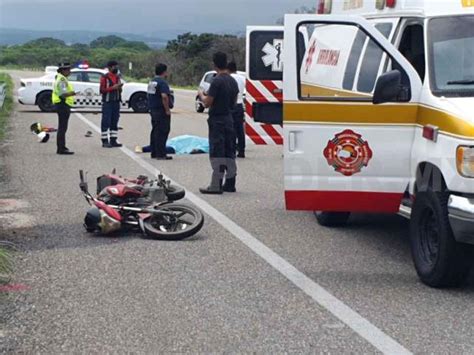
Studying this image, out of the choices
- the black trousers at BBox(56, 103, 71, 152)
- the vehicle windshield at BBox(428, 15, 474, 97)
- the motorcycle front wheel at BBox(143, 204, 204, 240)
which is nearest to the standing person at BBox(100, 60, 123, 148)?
the black trousers at BBox(56, 103, 71, 152)

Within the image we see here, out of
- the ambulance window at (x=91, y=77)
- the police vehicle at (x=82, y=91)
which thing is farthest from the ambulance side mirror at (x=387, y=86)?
the ambulance window at (x=91, y=77)

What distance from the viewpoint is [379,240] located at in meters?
8.83

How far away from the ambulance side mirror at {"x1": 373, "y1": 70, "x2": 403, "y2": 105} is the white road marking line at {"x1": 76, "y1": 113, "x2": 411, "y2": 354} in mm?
1604

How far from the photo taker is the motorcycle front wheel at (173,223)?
8.58 metres

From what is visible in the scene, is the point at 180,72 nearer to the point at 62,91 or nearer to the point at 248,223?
the point at 62,91

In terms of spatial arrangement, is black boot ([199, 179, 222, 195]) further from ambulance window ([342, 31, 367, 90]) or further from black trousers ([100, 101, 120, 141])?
black trousers ([100, 101, 120, 141])

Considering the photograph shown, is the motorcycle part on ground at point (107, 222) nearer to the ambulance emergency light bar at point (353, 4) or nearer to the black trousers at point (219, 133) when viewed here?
the ambulance emergency light bar at point (353, 4)

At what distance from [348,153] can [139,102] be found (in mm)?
22805

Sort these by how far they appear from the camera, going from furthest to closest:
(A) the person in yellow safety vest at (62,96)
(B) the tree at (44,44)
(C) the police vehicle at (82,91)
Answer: (B) the tree at (44,44) < (C) the police vehicle at (82,91) < (A) the person in yellow safety vest at (62,96)

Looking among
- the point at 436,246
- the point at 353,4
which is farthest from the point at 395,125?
the point at 353,4

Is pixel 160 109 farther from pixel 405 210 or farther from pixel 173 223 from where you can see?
pixel 405 210

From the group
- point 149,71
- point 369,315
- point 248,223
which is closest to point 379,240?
point 248,223

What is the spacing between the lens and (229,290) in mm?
6789

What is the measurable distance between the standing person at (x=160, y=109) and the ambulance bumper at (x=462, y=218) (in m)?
9.67
